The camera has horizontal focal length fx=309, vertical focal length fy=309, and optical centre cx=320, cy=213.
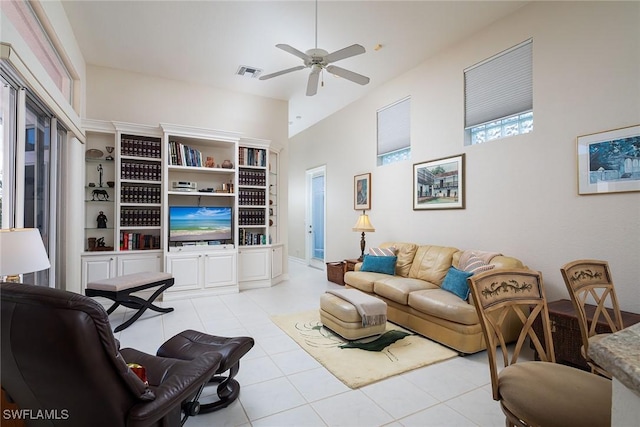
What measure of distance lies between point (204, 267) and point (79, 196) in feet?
6.32

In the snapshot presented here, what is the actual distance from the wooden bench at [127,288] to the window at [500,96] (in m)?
4.39

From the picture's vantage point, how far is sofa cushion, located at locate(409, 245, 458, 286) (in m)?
3.79

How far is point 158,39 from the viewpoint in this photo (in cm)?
396

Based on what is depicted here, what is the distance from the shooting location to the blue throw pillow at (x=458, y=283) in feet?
10.2

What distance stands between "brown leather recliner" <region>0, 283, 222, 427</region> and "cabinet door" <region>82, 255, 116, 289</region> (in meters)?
3.50

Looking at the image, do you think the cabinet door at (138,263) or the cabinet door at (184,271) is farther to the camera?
the cabinet door at (184,271)

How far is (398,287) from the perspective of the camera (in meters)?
3.55

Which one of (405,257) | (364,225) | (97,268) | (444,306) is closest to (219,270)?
(97,268)

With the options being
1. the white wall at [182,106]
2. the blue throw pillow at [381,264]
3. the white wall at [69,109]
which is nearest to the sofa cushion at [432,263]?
the blue throw pillow at [381,264]

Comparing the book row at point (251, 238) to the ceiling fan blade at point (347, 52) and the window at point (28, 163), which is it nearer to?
the window at point (28, 163)

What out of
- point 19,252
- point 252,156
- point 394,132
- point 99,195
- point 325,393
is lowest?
point 325,393

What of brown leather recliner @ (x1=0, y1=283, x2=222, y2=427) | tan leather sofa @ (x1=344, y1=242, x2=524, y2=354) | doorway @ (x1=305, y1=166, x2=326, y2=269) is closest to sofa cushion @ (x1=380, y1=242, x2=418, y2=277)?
tan leather sofa @ (x1=344, y1=242, x2=524, y2=354)

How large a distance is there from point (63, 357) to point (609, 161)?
3944 mm

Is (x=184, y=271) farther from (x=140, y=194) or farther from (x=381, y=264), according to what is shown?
(x=381, y=264)
